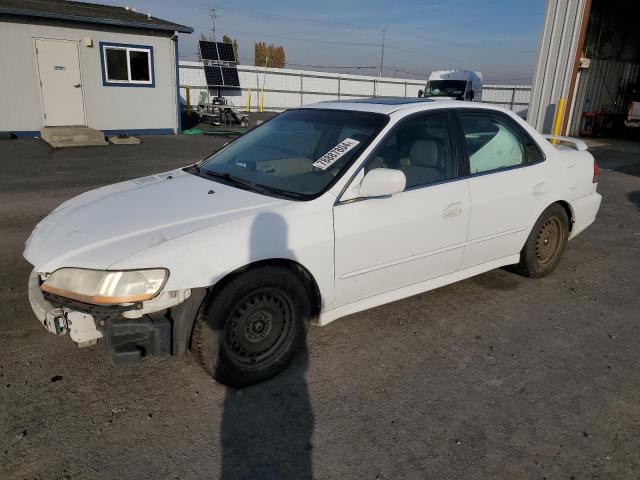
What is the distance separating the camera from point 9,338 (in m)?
3.41

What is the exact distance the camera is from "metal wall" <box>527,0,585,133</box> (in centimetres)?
1356

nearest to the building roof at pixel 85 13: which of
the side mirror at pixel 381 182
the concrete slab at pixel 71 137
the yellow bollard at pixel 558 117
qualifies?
the concrete slab at pixel 71 137

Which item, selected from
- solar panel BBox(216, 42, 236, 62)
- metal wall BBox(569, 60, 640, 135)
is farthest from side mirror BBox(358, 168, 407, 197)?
solar panel BBox(216, 42, 236, 62)

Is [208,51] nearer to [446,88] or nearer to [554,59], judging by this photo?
[446,88]

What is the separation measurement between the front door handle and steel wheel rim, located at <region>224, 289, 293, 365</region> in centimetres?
140

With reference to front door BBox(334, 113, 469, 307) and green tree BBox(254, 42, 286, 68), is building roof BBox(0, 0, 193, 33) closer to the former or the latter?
front door BBox(334, 113, 469, 307)

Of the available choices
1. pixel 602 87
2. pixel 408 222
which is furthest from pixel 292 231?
pixel 602 87

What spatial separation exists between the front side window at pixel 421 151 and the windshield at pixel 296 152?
6.4 inches

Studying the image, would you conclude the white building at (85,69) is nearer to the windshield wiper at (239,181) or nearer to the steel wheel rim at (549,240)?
the windshield wiper at (239,181)

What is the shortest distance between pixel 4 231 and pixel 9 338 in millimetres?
2851

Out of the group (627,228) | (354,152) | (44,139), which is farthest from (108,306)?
(44,139)

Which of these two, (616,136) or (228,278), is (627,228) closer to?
(228,278)

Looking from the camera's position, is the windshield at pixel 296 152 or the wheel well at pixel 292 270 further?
the windshield at pixel 296 152

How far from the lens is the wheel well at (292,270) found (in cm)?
271
